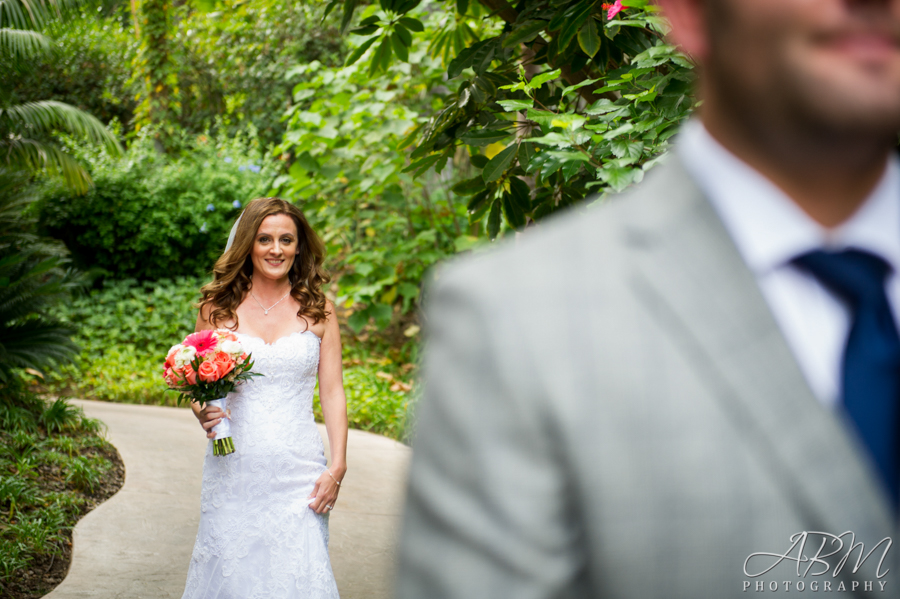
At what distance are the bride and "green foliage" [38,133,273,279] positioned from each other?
8489 mm

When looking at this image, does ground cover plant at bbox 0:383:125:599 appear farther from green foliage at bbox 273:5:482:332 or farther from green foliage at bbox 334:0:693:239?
green foliage at bbox 334:0:693:239

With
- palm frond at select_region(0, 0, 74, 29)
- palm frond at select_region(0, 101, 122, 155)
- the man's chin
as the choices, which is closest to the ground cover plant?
the man's chin

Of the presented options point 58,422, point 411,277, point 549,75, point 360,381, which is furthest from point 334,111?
point 549,75

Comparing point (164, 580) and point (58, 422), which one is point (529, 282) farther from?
point (58, 422)

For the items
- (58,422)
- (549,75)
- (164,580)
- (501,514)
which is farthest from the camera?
(58,422)

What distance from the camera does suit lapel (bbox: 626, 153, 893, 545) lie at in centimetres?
64

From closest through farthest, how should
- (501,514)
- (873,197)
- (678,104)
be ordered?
1. (501,514)
2. (873,197)
3. (678,104)

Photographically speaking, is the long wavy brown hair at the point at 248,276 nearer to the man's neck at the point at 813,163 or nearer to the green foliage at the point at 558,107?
the green foliage at the point at 558,107

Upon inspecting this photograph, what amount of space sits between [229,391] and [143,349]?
823 cm

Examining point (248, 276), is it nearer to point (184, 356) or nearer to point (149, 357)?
point (184, 356)

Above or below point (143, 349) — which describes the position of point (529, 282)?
above

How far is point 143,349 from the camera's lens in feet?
35.1

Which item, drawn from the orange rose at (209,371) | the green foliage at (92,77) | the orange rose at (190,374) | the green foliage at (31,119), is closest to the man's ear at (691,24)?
the orange rose at (209,371)

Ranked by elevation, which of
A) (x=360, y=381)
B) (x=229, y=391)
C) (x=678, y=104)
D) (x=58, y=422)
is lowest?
(x=360, y=381)
